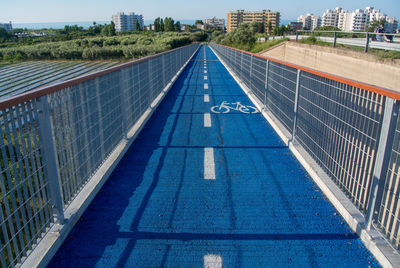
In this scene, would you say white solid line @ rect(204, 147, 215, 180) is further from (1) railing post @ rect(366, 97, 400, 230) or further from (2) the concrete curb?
(1) railing post @ rect(366, 97, 400, 230)

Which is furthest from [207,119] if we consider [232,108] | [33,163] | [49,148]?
[33,163]

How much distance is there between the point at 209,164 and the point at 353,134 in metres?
2.28

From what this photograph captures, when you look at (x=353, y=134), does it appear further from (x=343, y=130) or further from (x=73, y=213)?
(x=73, y=213)

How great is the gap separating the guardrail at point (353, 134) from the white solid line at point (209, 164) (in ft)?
5.20

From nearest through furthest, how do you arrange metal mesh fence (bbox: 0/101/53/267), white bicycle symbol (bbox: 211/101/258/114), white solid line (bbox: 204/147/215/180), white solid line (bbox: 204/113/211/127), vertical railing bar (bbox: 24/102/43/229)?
metal mesh fence (bbox: 0/101/53/267) → vertical railing bar (bbox: 24/102/43/229) → white solid line (bbox: 204/147/215/180) → white solid line (bbox: 204/113/211/127) → white bicycle symbol (bbox: 211/101/258/114)

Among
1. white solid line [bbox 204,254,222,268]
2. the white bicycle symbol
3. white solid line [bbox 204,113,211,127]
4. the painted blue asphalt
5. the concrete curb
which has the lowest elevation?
white solid line [bbox 204,113,211,127]

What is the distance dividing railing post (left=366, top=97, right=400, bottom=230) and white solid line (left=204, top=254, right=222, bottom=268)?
1.51 meters

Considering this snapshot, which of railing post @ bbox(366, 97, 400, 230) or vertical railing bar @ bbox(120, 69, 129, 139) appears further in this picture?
vertical railing bar @ bbox(120, 69, 129, 139)

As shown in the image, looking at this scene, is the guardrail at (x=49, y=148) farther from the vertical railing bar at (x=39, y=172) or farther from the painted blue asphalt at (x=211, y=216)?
the painted blue asphalt at (x=211, y=216)

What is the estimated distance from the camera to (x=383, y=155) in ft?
9.37

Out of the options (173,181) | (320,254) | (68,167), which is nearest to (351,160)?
(320,254)

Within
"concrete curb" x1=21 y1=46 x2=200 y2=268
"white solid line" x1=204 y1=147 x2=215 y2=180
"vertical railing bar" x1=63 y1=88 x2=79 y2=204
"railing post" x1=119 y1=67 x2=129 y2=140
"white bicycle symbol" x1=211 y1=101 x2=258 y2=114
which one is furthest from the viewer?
"white bicycle symbol" x1=211 y1=101 x2=258 y2=114

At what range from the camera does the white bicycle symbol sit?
9076mm

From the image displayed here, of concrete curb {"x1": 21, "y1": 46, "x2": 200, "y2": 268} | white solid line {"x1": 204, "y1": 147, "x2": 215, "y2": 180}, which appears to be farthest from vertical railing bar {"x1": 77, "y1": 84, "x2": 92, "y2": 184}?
white solid line {"x1": 204, "y1": 147, "x2": 215, "y2": 180}
